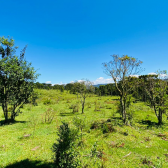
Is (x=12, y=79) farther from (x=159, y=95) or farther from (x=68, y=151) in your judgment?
(x=159, y=95)

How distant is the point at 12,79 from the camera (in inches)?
798

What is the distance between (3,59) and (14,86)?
538cm

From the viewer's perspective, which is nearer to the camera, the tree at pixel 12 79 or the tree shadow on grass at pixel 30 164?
the tree shadow on grass at pixel 30 164

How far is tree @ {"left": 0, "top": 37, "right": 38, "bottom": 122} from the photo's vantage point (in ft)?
65.0

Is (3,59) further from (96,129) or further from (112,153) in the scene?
(112,153)

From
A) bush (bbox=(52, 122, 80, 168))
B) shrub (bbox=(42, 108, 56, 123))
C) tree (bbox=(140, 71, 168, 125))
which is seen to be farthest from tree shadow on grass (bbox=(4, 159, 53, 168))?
tree (bbox=(140, 71, 168, 125))

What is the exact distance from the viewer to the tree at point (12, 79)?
65.0 feet

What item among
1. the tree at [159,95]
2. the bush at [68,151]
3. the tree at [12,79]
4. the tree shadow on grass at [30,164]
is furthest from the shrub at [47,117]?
the tree at [159,95]

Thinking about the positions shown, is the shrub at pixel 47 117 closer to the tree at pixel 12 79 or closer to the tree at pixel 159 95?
the tree at pixel 12 79

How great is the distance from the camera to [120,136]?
1516 centimetres

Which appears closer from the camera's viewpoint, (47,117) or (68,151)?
(68,151)

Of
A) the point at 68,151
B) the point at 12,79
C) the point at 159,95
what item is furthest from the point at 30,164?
the point at 159,95

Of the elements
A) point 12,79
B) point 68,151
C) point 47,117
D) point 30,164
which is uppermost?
point 12,79

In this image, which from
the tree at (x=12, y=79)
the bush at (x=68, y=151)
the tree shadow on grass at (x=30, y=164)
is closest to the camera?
the bush at (x=68, y=151)
